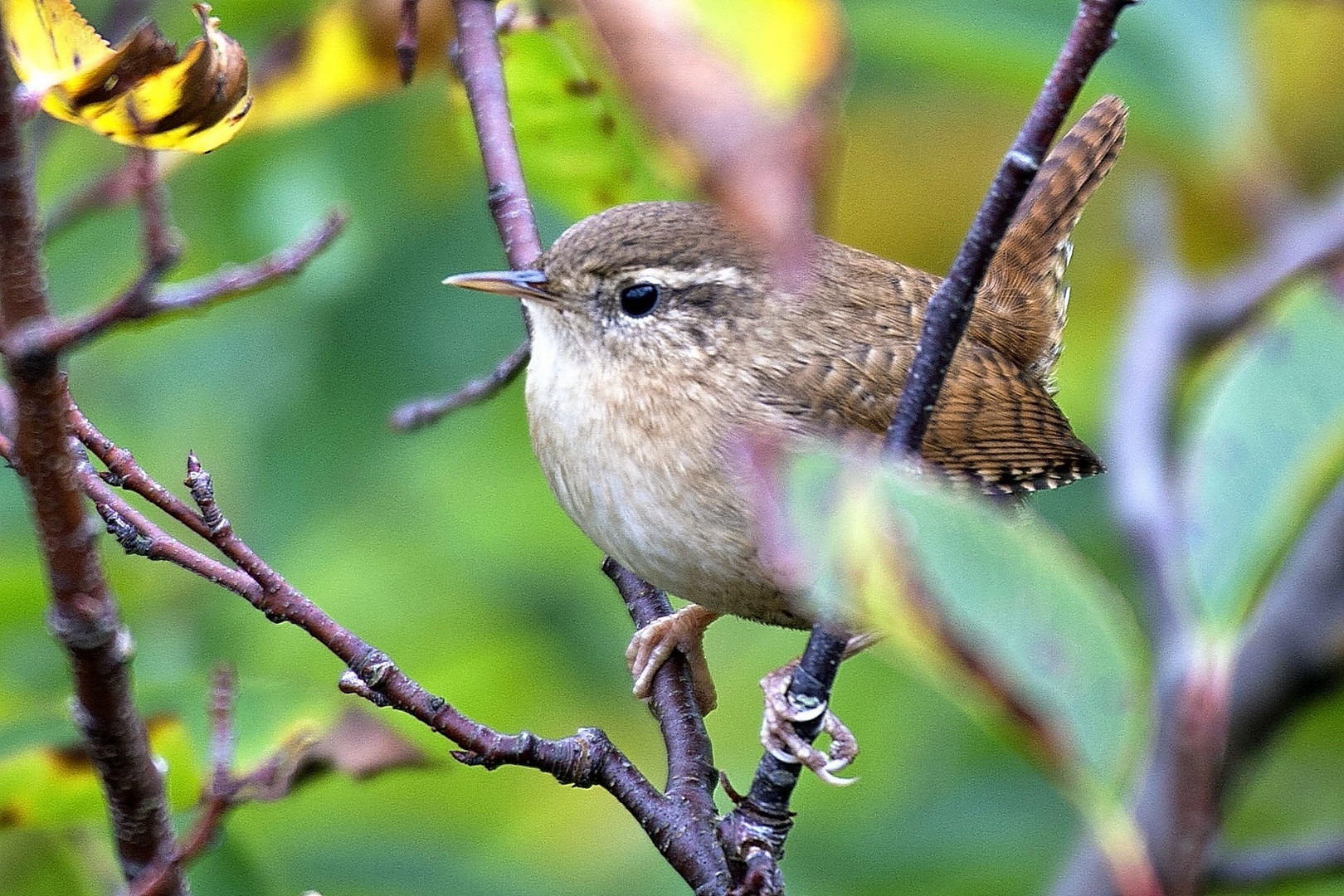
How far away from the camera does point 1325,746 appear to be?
3.84 meters

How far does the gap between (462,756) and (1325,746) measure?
9.30 ft

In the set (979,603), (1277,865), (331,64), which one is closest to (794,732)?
(979,603)

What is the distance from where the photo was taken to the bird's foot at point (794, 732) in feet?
5.37

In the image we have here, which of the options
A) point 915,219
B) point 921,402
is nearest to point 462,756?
point 921,402

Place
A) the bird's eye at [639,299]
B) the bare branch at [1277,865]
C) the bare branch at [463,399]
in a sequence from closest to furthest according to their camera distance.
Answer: the bare branch at [463,399], the bird's eye at [639,299], the bare branch at [1277,865]

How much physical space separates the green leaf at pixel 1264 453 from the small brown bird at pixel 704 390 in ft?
3.89

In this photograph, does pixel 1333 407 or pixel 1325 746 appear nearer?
pixel 1333 407

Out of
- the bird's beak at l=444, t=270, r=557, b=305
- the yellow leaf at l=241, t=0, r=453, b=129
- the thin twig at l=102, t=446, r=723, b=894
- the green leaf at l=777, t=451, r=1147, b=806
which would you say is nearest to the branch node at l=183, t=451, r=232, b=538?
the thin twig at l=102, t=446, r=723, b=894

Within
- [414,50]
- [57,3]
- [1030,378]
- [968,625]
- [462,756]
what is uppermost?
[57,3]

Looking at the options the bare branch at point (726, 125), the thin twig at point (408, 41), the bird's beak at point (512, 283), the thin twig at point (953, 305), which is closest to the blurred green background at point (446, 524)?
the bird's beak at point (512, 283)

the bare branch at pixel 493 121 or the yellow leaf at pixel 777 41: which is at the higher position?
the yellow leaf at pixel 777 41

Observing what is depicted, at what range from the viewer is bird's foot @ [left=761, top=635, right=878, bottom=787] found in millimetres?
1636

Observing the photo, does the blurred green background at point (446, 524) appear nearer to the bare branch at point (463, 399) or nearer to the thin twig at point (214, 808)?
the bare branch at point (463, 399)

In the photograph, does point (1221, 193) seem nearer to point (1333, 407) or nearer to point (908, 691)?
point (908, 691)
